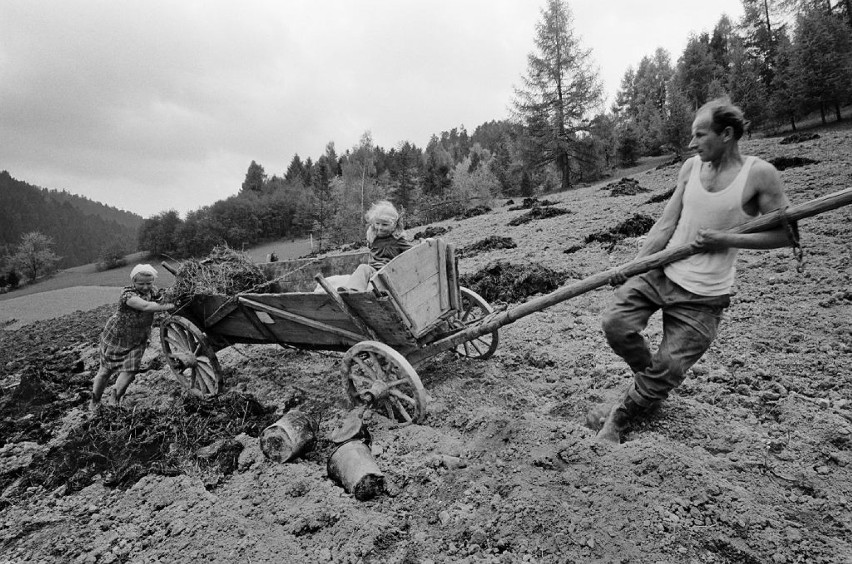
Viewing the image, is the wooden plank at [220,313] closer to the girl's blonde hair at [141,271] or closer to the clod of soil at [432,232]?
the girl's blonde hair at [141,271]

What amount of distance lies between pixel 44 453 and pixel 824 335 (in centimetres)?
731

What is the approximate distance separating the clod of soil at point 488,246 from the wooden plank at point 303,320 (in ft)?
23.6

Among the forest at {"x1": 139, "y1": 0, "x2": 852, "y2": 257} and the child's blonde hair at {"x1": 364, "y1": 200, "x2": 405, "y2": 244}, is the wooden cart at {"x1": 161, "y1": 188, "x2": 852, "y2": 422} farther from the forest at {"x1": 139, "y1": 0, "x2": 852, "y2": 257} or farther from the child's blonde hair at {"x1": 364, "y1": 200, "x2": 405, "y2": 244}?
the forest at {"x1": 139, "y1": 0, "x2": 852, "y2": 257}

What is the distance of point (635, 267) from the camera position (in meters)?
2.47

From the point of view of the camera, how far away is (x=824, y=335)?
3705mm

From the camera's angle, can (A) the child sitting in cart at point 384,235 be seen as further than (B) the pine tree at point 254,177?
No

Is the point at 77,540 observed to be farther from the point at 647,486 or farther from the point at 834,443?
the point at 834,443

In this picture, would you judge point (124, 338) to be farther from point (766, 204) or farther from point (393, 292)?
point (766, 204)

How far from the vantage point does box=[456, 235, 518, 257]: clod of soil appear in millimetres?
10688

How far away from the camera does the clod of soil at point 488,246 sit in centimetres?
1069

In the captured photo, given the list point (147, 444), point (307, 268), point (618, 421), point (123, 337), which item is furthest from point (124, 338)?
point (618, 421)

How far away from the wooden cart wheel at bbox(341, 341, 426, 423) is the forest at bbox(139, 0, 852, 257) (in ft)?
32.6

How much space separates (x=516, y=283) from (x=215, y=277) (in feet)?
14.2

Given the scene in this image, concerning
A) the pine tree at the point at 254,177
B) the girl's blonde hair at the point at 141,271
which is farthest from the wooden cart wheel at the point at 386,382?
the pine tree at the point at 254,177
